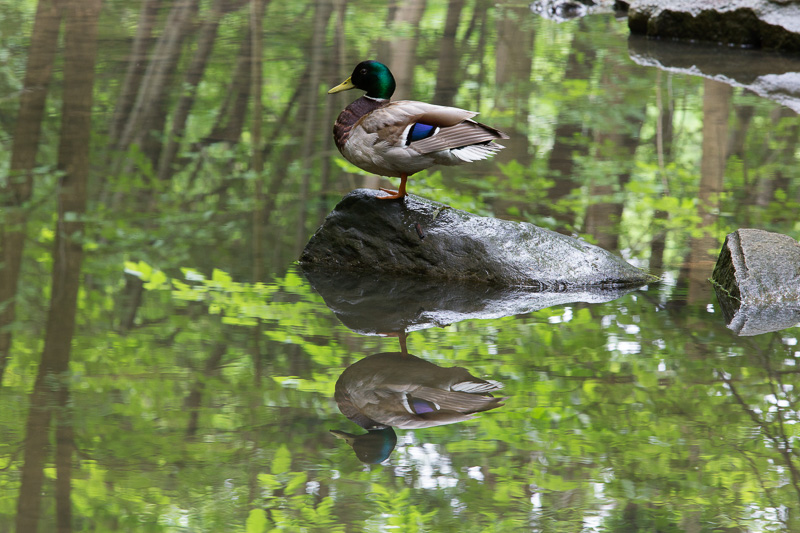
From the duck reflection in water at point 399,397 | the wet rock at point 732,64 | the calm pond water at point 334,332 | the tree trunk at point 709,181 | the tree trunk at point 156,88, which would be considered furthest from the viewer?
the wet rock at point 732,64

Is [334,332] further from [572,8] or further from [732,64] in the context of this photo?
[572,8]

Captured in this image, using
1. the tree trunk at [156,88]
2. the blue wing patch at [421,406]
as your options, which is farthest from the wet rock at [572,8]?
the blue wing patch at [421,406]

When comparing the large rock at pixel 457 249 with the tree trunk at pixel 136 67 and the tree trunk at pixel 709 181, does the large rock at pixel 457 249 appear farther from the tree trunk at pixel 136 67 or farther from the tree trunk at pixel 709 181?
the tree trunk at pixel 136 67

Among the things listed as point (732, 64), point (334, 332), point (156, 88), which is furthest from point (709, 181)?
point (156, 88)

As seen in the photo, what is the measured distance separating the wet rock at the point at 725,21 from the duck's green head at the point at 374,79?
28.9 ft

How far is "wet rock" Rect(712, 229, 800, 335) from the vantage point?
4.55 m

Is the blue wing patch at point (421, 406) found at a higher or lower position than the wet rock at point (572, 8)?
lower

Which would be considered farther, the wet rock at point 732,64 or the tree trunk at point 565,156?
the wet rock at point 732,64

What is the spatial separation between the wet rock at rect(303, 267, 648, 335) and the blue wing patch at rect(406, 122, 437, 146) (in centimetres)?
93

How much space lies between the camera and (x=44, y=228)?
5957 millimetres

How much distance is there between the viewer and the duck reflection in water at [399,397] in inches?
132

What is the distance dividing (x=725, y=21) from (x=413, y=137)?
31.0 feet

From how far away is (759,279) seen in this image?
4.71 metres

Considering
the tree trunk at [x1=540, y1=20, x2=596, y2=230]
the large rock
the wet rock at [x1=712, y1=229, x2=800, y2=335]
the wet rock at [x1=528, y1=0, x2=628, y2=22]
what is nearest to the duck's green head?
the large rock
